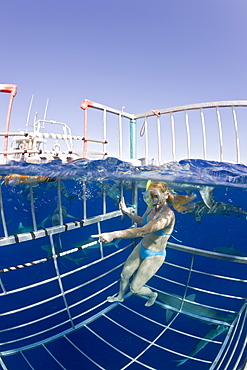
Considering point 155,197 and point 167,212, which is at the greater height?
point 155,197

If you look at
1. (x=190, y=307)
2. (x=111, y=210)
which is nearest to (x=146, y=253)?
(x=111, y=210)

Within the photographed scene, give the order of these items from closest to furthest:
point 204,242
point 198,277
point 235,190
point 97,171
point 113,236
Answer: point 113,236 → point 97,171 → point 235,190 → point 198,277 → point 204,242

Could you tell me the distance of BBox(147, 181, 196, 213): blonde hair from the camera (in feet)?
13.5

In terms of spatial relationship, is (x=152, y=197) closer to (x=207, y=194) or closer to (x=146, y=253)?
(x=146, y=253)

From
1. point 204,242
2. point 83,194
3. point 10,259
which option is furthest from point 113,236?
point 10,259

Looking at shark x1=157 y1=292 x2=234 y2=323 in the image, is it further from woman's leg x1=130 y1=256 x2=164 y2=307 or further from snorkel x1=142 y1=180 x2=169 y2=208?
snorkel x1=142 y1=180 x2=169 y2=208

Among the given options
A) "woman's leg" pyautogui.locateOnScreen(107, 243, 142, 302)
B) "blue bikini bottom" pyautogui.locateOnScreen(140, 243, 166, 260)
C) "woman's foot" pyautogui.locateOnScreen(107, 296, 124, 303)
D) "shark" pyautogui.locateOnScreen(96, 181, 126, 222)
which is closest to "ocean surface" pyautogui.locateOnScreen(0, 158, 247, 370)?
"shark" pyautogui.locateOnScreen(96, 181, 126, 222)

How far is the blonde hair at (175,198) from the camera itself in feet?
13.5

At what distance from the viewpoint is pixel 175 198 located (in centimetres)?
471

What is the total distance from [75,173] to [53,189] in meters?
2.62

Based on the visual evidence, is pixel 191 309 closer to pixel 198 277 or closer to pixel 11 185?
pixel 198 277

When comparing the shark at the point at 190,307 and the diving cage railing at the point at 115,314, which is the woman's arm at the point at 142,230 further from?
the shark at the point at 190,307

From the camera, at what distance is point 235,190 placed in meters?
7.05

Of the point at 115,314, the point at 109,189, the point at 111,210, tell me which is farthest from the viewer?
the point at 109,189
